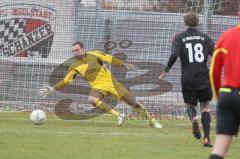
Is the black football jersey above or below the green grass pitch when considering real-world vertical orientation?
above

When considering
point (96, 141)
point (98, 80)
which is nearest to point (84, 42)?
point (98, 80)

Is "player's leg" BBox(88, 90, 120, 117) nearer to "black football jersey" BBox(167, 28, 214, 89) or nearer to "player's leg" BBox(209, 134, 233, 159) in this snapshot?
"black football jersey" BBox(167, 28, 214, 89)

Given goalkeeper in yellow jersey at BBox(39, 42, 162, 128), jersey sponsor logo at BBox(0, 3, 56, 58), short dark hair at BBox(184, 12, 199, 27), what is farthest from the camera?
jersey sponsor logo at BBox(0, 3, 56, 58)

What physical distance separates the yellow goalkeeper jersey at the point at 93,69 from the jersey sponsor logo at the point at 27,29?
3079 millimetres

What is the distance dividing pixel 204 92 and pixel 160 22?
6493mm

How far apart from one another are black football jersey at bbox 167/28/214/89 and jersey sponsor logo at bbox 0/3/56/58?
261 inches

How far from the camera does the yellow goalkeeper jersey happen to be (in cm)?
1445

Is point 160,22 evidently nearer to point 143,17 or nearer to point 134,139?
point 143,17

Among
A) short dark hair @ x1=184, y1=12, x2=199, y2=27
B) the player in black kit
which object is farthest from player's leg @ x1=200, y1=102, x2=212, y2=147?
short dark hair @ x1=184, y1=12, x2=199, y2=27

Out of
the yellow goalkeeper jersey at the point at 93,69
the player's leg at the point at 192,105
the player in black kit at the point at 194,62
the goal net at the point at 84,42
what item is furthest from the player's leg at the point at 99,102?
the player in black kit at the point at 194,62

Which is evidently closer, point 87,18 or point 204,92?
point 204,92

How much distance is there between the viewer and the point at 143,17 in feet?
58.3

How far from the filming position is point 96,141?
11.2 metres

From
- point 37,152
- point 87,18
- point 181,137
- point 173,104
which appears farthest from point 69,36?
point 37,152
